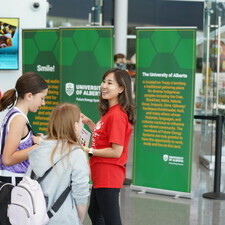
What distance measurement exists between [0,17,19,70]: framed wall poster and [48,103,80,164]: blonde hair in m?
4.57

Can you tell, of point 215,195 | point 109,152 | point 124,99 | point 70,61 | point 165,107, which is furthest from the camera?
point 70,61

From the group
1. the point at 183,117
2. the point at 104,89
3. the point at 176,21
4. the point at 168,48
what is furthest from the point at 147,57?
the point at 176,21

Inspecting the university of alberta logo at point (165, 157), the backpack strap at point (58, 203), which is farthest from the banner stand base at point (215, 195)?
the backpack strap at point (58, 203)

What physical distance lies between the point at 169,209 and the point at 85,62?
191cm

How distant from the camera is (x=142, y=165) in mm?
6477

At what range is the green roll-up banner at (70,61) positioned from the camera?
631cm

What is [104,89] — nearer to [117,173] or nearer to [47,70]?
[117,173]

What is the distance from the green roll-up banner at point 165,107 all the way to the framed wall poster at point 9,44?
1965mm

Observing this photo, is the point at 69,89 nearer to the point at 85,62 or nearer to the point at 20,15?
the point at 85,62

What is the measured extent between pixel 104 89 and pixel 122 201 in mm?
2527

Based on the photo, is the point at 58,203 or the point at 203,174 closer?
the point at 58,203

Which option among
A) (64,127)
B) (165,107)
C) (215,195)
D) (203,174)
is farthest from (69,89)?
(64,127)

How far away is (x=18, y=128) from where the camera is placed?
332 cm

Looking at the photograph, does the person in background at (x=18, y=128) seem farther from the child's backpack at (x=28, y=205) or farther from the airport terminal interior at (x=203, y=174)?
the airport terminal interior at (x=203, y=174)
